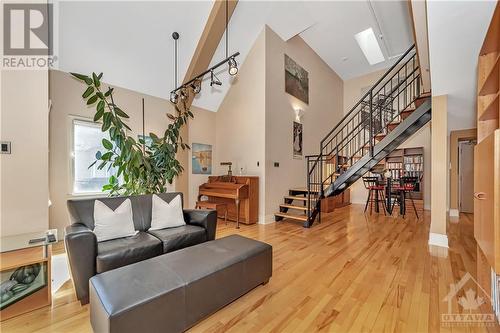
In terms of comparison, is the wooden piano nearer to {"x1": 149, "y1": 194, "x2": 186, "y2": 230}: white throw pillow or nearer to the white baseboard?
the white baseboard

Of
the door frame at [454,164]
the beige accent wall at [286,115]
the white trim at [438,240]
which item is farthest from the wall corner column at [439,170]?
the door frame at [454,164]

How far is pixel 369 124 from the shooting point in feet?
14.8

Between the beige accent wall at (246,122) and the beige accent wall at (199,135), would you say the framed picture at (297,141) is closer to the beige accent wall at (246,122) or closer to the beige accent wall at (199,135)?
the beige accent wall at (246,122)

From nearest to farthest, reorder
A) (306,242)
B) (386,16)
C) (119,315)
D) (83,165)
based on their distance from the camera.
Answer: (119,315), (306,242), (83,165), (386,16)

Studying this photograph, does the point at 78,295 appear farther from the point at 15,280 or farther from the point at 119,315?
the point at 119,315

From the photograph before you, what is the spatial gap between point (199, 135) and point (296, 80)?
9.88ft

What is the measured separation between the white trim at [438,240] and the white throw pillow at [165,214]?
3.83 metres

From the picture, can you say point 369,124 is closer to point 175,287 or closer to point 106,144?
point 175,287

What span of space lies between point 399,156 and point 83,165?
8442 mm

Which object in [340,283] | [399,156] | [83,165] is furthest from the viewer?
[399,156]

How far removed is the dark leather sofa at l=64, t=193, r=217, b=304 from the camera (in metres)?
1.93

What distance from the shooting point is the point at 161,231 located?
2.72m

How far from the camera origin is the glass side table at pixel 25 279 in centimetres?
176

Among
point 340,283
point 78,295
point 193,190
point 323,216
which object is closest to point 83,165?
point 193,190
